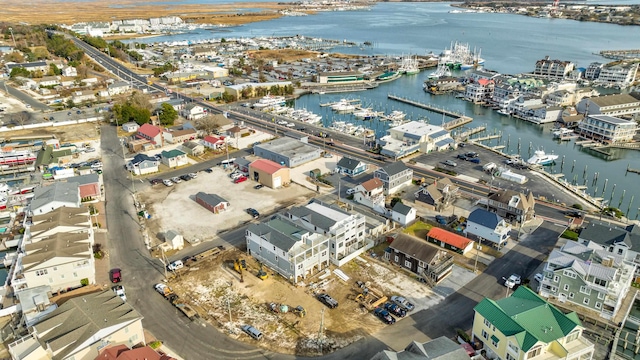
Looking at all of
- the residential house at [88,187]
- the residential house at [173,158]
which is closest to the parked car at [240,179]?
the residential house at [173,158]

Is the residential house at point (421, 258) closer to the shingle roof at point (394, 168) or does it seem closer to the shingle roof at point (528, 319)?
the shingle roof at point (528, 319)

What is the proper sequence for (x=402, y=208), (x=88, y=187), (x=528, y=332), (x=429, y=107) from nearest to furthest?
1. (x=528, y=332)
2. (x=402, y=208)
3. (x=88, y=187)
4. (x=429, y=107)

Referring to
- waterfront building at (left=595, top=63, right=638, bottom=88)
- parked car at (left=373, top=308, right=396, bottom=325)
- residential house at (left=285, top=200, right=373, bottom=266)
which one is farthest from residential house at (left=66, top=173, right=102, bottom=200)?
waterfront building at (left=595, top=63, right=638, bottom=88)

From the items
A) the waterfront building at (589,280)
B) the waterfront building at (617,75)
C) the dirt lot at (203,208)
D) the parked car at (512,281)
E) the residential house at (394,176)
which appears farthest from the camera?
the waterfront building at (617,75)

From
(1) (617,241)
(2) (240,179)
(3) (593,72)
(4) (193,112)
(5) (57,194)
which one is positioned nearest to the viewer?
(1) (617,241)

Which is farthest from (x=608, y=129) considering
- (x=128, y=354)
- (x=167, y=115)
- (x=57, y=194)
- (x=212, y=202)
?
(x=57, y=194)

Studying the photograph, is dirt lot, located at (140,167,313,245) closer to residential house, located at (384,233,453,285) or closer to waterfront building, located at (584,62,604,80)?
residential house, located at (384,233,453,285)

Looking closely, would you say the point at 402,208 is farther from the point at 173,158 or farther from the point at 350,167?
the point at 173,158
